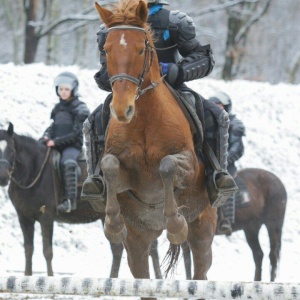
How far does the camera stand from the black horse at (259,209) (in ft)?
52.4

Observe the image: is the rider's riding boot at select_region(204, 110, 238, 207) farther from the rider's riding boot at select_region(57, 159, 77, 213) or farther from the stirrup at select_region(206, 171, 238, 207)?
the rider's riding boot at select_region(57, 159, 77, 213)

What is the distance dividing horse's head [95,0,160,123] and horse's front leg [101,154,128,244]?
643mm

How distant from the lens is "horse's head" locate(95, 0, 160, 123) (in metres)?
7.50

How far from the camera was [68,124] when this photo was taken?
48.7ft

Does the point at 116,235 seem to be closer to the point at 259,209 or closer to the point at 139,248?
the point at 139,248

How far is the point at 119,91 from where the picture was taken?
7531mm

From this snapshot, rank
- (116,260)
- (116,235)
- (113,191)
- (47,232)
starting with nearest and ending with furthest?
1. (113,191)
2. (116,235)
3. (47,232)
4. (116,260)

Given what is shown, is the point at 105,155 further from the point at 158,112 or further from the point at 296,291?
the point at 296,291

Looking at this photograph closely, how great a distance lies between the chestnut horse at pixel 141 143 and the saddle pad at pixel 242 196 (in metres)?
6.85

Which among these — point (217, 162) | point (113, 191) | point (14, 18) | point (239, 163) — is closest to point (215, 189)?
point (217, 162)

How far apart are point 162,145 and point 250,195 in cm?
801

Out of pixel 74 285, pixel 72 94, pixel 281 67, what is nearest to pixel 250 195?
pixel 72 94

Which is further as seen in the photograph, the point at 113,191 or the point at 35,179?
the point at 35,179

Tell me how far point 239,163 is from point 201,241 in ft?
40.6
